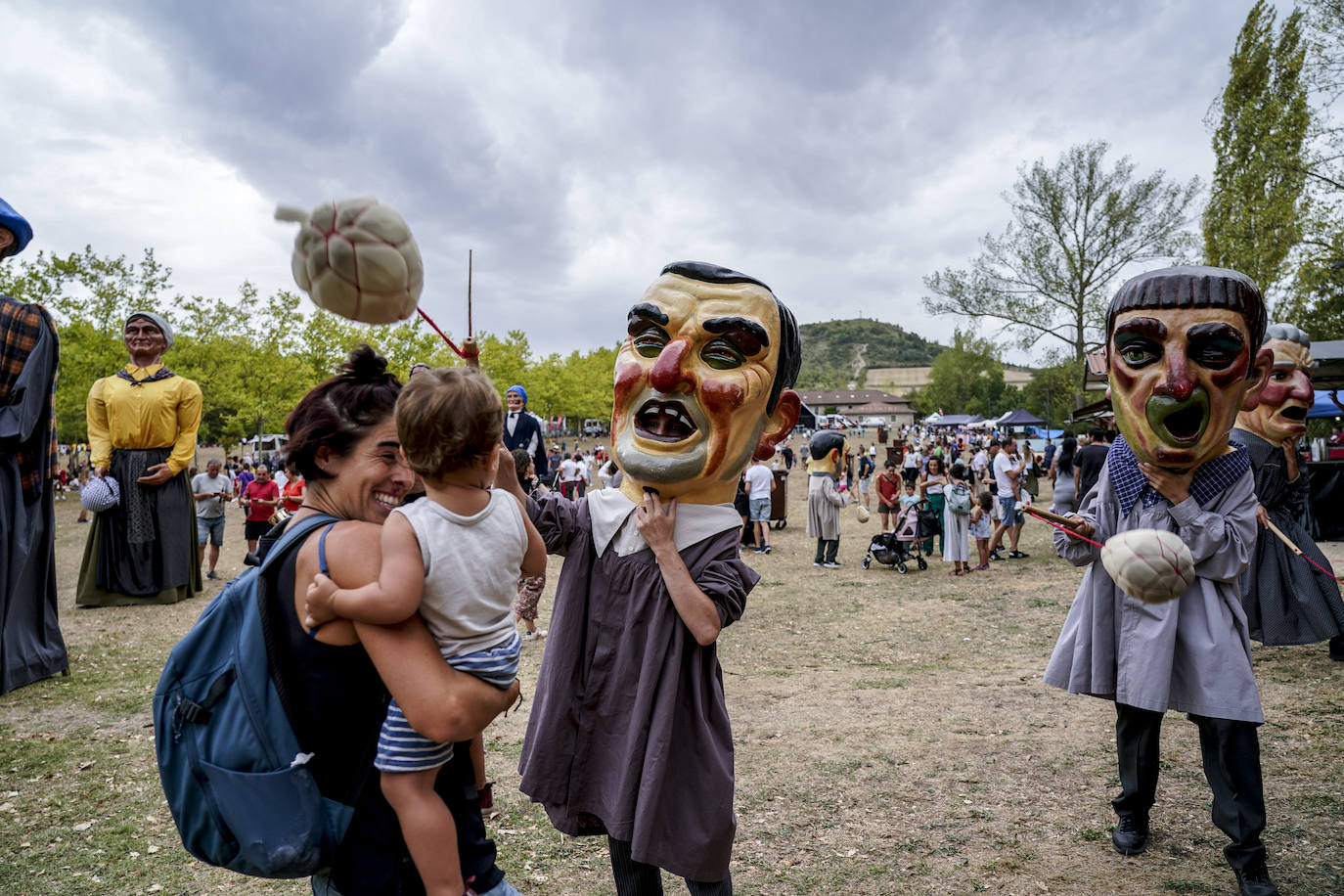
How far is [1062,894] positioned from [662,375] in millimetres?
2606

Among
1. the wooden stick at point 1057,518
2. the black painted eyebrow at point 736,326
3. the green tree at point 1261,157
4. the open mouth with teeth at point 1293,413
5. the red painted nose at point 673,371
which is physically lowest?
the wooden stick at point 1057,518

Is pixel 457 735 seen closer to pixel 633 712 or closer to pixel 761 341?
pixel 633 712

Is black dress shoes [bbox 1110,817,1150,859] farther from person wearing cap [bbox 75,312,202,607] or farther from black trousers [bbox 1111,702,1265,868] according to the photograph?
person wearing cap [bbox 75,312,202,607]

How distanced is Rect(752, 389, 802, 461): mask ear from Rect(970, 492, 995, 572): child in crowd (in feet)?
29.7

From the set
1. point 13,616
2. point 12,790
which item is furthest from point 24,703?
point 12,790

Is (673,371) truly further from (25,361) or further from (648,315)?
(25,361)

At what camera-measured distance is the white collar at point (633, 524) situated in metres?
2.53

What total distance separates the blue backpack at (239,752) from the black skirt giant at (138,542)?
7.25 meters

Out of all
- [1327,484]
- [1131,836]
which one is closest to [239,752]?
[1131,836]

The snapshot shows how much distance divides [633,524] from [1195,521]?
2.22 m

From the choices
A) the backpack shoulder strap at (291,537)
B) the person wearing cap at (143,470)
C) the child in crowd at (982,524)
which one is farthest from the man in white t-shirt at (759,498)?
the backpack shoulder strap at (291,537)

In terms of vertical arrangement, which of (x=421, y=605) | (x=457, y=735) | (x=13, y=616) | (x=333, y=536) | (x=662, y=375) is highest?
(x=662, y=375)

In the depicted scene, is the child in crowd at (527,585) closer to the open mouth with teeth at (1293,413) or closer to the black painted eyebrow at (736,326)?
the black painted eyebrow at (736,326)

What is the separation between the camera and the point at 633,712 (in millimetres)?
2338
